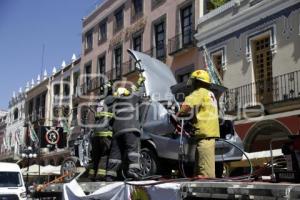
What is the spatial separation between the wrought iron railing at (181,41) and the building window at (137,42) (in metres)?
3.64

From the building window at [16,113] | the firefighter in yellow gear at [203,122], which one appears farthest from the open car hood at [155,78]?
the building window at [16,113]

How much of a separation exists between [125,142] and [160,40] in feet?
63.7

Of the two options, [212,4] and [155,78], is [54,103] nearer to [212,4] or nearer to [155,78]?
[212,4]

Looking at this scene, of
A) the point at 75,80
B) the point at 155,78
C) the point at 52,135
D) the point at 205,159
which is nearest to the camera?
the point at 205,159

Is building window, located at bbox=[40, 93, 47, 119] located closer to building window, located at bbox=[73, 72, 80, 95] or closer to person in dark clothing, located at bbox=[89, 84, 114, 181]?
building window, located at bbox=[73, 72, 80, 95]

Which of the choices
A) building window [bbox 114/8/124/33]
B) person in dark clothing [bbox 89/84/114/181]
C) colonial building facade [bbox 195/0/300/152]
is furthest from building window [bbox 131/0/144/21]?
person in dark clothing [bbox 89/84/114/181]

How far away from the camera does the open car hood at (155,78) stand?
930 centimetres

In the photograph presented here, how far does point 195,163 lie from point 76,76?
107 ft

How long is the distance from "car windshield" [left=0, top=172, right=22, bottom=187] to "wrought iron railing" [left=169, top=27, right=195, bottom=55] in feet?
32.8

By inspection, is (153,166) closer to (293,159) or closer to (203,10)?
(293,159)

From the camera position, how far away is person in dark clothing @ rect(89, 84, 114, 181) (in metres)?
8.06

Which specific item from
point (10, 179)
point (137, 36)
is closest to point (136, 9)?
point (137, 36)

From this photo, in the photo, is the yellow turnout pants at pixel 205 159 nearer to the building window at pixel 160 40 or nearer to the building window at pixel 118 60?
the building window at pixel 160 40

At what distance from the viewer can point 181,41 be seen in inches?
958
